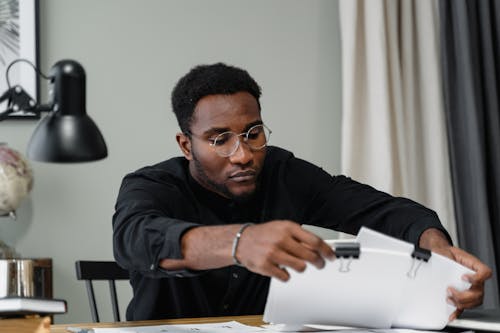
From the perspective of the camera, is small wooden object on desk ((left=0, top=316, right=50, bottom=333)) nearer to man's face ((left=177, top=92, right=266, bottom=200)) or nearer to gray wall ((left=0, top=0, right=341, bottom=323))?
man's face ((left=177, top=92, right=266, bottom=200))

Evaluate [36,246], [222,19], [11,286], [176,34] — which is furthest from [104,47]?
[11,286]

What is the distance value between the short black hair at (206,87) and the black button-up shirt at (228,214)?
15 cm

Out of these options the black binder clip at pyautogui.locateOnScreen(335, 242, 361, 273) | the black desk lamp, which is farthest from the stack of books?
the black binder clip at pyautogui.locateOnScreen(335, 242, 361, 273)

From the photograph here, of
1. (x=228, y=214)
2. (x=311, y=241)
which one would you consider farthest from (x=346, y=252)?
(x=228, y=214)

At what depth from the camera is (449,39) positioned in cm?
346

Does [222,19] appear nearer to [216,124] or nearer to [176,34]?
[176,34]

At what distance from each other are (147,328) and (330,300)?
35 cm

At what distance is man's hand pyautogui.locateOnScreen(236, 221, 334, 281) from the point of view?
1.29m

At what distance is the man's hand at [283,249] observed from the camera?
1.29m

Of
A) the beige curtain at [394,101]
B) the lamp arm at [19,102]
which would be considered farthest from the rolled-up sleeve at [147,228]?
the beige curtain at [394,101]

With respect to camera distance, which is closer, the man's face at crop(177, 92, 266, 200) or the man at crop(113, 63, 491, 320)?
the man at crop(113, 63, 491, 320)

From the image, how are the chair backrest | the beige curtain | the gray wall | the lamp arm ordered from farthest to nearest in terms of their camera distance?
the beige curtain, the gray wall, the chair backrest, the lamp arm

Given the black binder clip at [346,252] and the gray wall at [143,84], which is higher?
the gray wall at [143,84]

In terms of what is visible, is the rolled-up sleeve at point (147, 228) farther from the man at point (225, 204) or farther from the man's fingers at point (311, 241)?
the man's fingers at point (311, 241)
